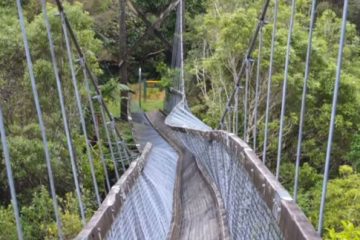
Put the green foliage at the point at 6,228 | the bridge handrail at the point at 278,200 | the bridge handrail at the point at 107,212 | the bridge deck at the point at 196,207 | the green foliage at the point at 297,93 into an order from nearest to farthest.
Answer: the bridge handrail at the point at 278,200 → the bridge handrail at the point at 107,212 → the bridge deck at the point at 196,207 → the green foliage at the point at 6,228 → the green foliage at the point at 297,93

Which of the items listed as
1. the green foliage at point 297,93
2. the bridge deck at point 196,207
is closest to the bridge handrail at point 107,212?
the bridge deck at point 196,207

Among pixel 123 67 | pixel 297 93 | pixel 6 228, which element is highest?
pixel 123 67

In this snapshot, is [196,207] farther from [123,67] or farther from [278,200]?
[123,67]

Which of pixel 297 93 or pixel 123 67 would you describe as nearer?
pixel 297 93

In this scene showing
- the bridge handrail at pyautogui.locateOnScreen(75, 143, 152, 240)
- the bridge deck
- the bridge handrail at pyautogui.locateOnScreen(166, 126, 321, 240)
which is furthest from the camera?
the bridge deck

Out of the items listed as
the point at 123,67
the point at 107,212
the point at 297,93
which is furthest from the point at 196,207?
the point at 123,67

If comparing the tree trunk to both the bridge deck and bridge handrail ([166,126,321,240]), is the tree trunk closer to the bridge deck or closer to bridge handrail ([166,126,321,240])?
the bridge deck

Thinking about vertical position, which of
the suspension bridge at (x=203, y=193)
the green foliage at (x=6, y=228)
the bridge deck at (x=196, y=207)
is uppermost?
the suspension bridge at (x=203, y=193)

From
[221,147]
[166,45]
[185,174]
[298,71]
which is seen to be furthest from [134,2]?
[221,147]

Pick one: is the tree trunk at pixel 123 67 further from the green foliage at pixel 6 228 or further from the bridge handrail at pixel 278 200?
the bridge handrail at pixel 278 200

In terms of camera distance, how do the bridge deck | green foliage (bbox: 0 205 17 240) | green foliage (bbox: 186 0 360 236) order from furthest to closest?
green foliage (bbox: 186 0 360 236), green foliage (bbox: 0 205 17 240), the bridge deck

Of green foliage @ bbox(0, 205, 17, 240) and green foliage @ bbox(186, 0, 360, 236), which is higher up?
green foliage @ bbox(186, 0, 360, 236)

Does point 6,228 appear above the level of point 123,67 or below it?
below

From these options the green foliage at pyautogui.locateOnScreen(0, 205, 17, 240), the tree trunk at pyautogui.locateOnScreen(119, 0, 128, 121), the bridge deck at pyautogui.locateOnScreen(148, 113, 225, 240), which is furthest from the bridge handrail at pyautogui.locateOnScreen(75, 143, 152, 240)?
the tree trunk at pyautogui.locateOnScreen(119, 0, 128, 121)
